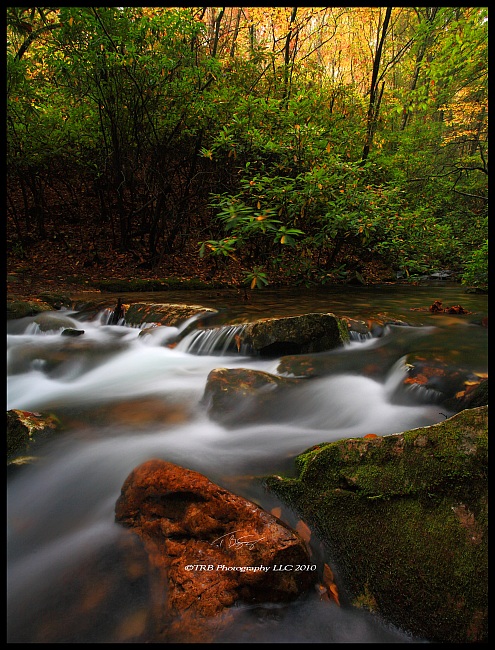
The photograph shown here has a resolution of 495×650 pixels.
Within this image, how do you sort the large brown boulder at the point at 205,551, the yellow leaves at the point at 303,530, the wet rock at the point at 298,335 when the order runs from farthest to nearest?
the wet rock at the point at 298,335 < the yellow leaves at the point at 303,530 < the large brown boulder at the point at 205,551

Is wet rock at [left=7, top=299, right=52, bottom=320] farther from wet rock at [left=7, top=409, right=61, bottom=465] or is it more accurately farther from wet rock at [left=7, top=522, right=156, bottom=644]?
wet rock at [left=7, top=522, right=156, bottom=644]

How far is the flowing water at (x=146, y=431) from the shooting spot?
1.69 m

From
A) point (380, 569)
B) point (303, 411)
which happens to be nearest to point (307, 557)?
point (380, 569)

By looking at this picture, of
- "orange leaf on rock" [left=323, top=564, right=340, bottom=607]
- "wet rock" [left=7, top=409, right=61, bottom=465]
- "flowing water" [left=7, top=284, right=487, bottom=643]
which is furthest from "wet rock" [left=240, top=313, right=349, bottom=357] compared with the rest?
"orange leaf on rock" [left=323, top=564, right=340, bottom=607]

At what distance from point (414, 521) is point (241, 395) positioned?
204 centimetres

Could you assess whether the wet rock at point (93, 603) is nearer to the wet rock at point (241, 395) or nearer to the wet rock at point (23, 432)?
the wet rock at point (23, 432)

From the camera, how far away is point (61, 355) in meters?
5.14

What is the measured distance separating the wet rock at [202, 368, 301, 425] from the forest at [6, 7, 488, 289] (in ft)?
9.48

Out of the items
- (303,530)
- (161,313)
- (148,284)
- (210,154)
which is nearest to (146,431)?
(303,530)

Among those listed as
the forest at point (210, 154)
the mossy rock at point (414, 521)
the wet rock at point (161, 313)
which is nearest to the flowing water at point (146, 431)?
the mossy rock at point (414, 521)

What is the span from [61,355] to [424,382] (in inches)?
183

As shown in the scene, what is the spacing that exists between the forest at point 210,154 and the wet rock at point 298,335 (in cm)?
172

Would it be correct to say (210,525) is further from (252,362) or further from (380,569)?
(252,362)

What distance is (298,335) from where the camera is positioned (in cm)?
467
